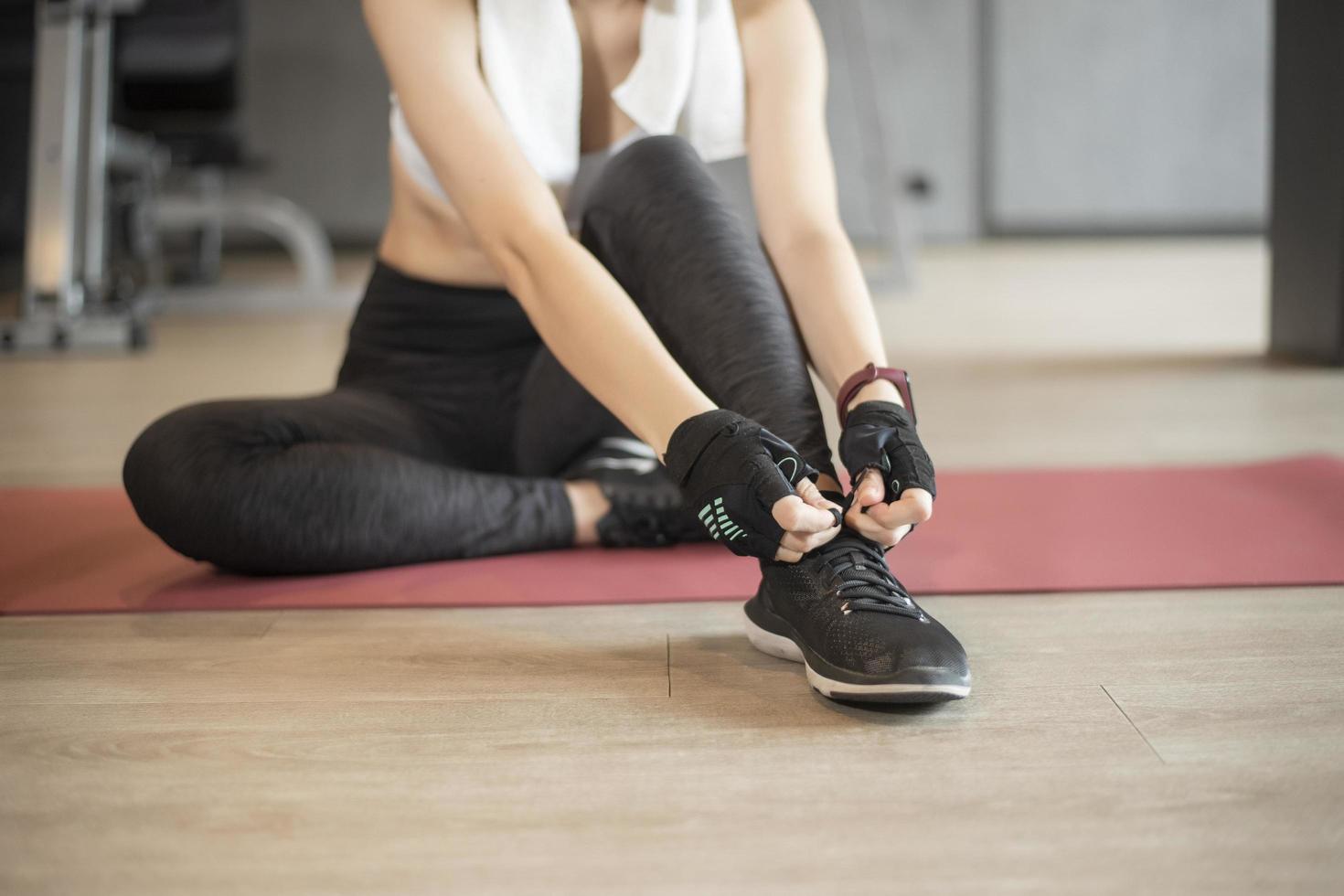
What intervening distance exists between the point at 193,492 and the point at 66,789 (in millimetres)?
391

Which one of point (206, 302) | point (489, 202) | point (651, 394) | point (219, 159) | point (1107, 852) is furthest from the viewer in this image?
point (219, 159)

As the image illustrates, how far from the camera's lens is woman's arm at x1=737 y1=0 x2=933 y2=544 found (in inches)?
40.9

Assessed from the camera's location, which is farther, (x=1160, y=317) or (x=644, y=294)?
(x=1160, y=317)

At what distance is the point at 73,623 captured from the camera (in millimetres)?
1100

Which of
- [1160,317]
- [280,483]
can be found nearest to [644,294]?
[280,483]

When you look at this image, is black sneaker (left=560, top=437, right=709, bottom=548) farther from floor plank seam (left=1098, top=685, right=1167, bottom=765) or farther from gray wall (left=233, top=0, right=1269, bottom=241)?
gray wall (left=233, top=0, right=1269, bottom=241)

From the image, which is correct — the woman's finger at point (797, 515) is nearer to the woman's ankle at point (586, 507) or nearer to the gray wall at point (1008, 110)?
the woman's ankle at point (586, 507)

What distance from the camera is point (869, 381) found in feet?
3.29

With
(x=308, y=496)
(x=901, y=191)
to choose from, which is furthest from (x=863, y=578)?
(x=901, y=191)

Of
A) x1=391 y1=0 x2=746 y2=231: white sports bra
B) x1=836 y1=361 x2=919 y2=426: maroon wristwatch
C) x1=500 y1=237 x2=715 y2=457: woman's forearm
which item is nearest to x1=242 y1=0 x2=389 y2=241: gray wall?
x1=391 y1=0 x2=746 y2=231: white sports bra

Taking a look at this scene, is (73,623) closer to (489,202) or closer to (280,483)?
(280,483)

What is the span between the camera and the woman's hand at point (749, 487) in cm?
86

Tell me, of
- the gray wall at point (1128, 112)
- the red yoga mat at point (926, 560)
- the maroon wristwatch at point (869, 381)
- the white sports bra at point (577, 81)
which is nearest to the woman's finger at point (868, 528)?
the maroon wristwatch at point (869, 381)

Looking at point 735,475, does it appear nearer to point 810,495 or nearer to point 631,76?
point 810,495
